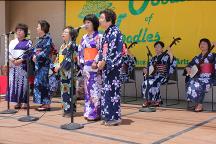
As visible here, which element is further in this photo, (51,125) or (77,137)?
(51,125)

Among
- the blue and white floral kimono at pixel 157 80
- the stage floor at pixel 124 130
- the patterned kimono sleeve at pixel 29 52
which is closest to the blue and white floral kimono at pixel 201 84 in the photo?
the stage floor at pixel 124 130

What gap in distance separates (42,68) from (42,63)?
7 centimetres

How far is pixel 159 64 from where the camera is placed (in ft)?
19.2

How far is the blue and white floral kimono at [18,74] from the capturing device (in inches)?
202

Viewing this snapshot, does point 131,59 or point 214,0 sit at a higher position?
point 214,0

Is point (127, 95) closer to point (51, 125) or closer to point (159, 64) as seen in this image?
point (159, 64)

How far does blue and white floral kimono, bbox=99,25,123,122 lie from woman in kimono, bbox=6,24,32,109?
1587 mm

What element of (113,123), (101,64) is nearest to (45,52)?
(101,64)

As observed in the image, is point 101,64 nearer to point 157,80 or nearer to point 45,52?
point 45,52

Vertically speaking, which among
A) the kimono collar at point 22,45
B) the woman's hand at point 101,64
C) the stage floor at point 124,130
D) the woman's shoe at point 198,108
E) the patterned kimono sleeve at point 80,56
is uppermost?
the kimono collar at point 22,45

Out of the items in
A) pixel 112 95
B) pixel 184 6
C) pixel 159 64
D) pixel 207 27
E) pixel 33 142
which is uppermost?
pixel 184 6

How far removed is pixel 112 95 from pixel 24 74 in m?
1.73

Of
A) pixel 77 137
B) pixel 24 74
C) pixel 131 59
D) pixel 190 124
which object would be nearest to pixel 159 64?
pixel 131 59

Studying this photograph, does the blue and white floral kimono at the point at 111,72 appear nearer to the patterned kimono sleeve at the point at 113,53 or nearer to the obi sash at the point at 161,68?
the patterned kimono sleeve at the point at 113,53
